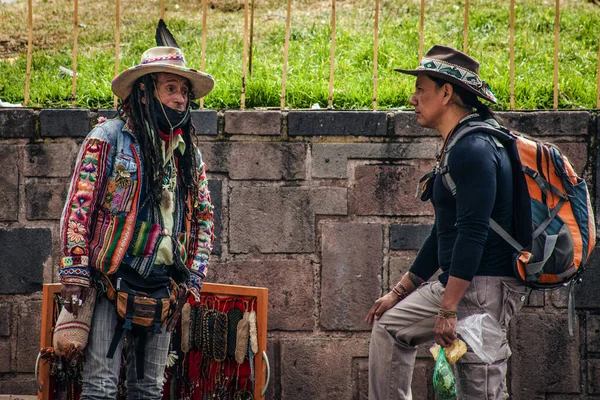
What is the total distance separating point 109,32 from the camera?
757cm

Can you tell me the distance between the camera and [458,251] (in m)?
3.57

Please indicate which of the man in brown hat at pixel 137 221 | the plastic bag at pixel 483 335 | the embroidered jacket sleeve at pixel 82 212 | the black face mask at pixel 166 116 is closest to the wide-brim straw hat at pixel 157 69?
the man in brown hat at pixel 137 221

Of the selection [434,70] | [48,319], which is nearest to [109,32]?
[48,319]

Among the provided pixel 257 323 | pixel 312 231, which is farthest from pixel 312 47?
pixel 257 323

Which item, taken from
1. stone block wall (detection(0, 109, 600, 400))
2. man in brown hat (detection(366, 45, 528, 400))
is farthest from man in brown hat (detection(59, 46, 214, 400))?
stone block wall (detection(0, 109, 600, 400))

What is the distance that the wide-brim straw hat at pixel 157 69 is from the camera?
3.88 m

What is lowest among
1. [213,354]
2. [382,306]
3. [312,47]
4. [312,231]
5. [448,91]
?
[213,354]

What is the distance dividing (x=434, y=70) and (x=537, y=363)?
7.59 ft

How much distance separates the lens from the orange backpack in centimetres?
365

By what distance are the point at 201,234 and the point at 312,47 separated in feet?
10.0

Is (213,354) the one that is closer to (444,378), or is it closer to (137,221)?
Result: (137,221)

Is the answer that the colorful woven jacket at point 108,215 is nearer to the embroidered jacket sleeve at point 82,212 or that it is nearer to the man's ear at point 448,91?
the embroidered jacket sleeve at point 82,212

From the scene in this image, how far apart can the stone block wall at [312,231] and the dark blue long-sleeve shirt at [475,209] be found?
4.77 feet

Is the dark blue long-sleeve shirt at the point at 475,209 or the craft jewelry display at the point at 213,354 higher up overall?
the dark blue long-sleeve shirt at the point at 475,209
